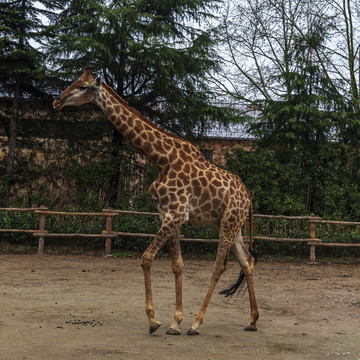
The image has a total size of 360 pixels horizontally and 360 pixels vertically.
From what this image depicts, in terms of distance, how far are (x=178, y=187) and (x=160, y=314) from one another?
1.87m

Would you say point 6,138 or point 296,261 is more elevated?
point 6,138

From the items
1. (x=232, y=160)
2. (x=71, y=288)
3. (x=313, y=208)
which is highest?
(x=232, y=160)

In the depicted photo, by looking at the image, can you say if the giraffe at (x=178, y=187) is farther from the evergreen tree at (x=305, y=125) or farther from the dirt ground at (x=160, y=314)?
the evergreen tree at (x=305, y=125)

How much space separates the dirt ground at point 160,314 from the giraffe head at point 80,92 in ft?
7.97

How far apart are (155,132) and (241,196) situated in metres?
1.26

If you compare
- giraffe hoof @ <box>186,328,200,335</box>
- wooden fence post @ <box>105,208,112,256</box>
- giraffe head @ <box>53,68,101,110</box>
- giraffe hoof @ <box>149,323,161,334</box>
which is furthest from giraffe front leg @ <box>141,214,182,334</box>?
wooden fence post @ <box>105,208,112,256</box>

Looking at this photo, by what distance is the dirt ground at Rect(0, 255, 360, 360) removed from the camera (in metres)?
4.70

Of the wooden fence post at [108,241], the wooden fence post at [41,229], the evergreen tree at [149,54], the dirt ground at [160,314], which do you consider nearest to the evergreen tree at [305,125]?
the evergreen tree at [149,54]

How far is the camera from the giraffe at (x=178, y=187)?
547 cm

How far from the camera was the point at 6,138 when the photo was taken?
52.5 feet

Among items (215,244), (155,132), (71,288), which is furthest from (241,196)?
(215,244)

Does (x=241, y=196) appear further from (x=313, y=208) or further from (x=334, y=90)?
(x=334, y=90)

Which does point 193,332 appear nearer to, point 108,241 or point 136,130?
point 136,130

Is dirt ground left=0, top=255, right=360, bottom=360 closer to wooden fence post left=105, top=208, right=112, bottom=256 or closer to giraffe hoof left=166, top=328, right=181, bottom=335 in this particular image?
giraffe hoof left=166, top=328, right=181, bottom=335
